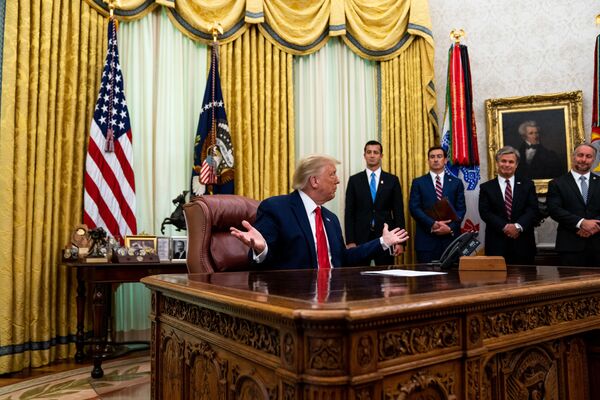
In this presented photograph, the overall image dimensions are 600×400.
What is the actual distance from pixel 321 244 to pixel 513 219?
277 centimetres

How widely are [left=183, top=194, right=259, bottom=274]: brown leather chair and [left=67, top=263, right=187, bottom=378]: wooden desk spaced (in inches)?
51.1

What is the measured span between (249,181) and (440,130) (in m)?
2.54

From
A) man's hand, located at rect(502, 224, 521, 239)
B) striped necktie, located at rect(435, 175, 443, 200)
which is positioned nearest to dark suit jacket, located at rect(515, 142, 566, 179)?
striped necktie, located at rect(435, 175, 443, 200)

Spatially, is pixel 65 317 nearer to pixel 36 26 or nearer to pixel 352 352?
pixel 36 26

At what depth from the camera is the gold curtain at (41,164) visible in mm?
4090

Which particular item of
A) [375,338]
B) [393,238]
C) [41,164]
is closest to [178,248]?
[41,164]

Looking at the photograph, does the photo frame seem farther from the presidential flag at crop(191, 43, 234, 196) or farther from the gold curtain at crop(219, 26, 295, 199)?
the gold curtain at crop(219, 26, 295, 199)

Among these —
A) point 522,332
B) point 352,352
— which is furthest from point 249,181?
point 352,352

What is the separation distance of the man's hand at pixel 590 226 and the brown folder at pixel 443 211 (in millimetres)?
1098

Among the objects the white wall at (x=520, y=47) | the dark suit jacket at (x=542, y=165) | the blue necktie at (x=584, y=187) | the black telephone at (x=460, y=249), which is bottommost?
the black telephone at (x=460, y=249)

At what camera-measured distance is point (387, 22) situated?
623 cm

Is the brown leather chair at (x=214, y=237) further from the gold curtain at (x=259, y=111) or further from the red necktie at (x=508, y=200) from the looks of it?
the red necktie at (x=508, y=200)

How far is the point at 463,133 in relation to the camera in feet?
18.5

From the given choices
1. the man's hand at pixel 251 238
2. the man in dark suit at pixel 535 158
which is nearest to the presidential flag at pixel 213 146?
the man's hand at pixel 251 238
